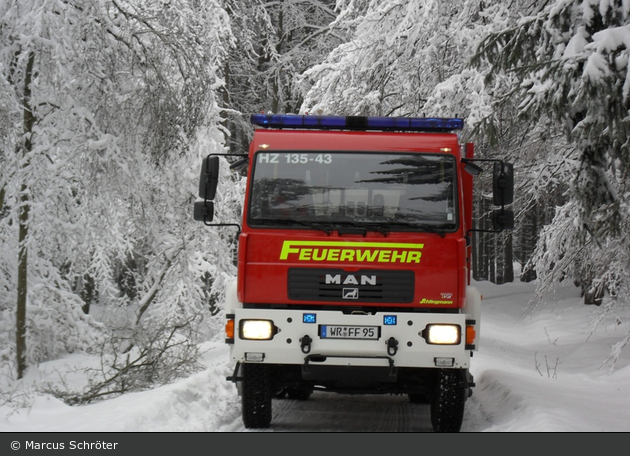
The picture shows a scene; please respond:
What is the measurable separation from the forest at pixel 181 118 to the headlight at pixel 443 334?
1.37 meters

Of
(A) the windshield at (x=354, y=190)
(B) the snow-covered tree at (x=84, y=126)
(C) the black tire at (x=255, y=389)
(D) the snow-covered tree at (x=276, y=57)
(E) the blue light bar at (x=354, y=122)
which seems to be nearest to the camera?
(A) the windshield at (x=354, y=190)

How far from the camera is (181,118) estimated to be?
10.2m

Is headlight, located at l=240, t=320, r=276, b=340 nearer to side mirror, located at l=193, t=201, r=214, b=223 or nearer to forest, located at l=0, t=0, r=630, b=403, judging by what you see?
side mirror, located at l=193, t=201, r=214, b=223

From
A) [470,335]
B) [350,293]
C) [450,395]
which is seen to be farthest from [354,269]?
[450,395]

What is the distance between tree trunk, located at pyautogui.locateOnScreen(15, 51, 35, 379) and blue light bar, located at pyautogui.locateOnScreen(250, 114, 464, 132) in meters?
4.29

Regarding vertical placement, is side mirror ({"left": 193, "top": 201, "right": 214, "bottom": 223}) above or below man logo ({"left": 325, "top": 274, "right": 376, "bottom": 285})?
above

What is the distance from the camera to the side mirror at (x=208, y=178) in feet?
24.2

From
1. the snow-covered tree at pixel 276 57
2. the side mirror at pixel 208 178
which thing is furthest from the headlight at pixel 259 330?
the snow-covered tree at pixel 276 57

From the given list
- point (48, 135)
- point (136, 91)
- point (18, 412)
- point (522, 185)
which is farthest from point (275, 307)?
point (522, 185)

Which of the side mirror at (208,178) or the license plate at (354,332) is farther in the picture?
the side mirror at (208,178)

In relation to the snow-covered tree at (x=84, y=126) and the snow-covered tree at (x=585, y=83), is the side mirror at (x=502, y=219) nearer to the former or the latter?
the snow-covered tree at (x=585, y=83)

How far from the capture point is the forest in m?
6.25

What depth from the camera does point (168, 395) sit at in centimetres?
791

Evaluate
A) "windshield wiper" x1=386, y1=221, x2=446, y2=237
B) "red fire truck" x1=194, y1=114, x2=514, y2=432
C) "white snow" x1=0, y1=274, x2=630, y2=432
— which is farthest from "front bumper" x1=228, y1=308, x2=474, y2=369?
"white snow" x1=0, y1=274, x2=630, y2=432
